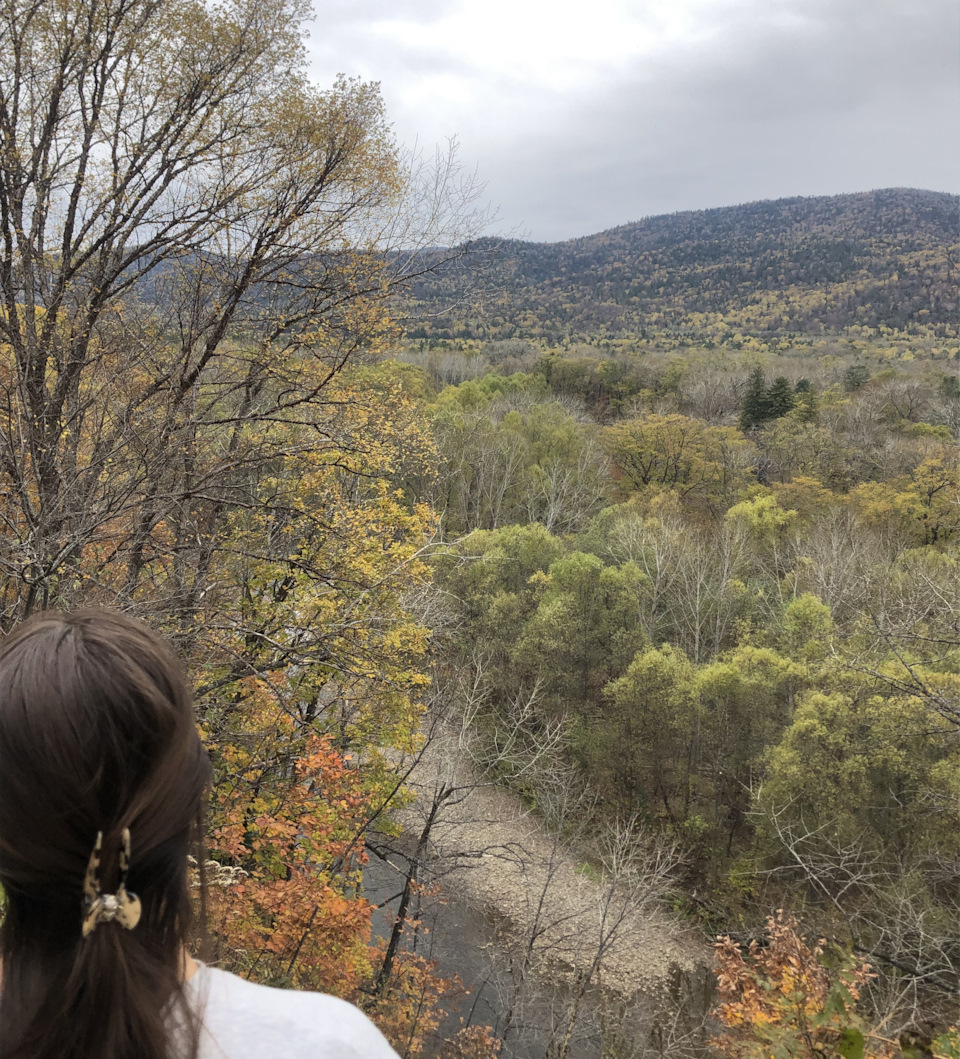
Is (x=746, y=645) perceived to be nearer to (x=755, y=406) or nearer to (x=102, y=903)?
(x=102, y=903)

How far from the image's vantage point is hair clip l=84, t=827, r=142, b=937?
2.67 feet

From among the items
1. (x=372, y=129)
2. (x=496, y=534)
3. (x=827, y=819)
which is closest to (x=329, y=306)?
(x=372, y=129)

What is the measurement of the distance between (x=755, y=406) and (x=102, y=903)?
125 ft

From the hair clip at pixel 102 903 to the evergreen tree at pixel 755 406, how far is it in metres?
37.4

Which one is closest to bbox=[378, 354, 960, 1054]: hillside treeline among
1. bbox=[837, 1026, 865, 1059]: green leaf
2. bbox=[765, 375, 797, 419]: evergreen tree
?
bbox=[765, 375, 797, 419]: evergreen tree

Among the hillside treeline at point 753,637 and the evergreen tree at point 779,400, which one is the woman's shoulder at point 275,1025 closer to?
the hillside treeline at point 753,637

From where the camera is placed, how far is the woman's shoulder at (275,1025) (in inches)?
33.6

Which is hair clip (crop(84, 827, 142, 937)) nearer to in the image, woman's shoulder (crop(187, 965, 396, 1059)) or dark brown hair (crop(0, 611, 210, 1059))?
dark brown hair (crop(0, 611, 210, 1059))

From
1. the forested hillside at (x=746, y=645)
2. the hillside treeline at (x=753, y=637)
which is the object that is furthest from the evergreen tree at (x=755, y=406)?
the hillside treeline at (x=753, y=637)

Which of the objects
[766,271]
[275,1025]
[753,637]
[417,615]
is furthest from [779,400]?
[766,271]

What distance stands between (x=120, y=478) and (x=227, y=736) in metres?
2.39

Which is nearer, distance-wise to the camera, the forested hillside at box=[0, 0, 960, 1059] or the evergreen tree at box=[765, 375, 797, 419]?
the forested hillside at box=[0, 0, 960, 1059]

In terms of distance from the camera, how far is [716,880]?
14.3m

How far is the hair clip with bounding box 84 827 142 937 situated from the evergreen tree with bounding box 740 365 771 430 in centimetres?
3743
